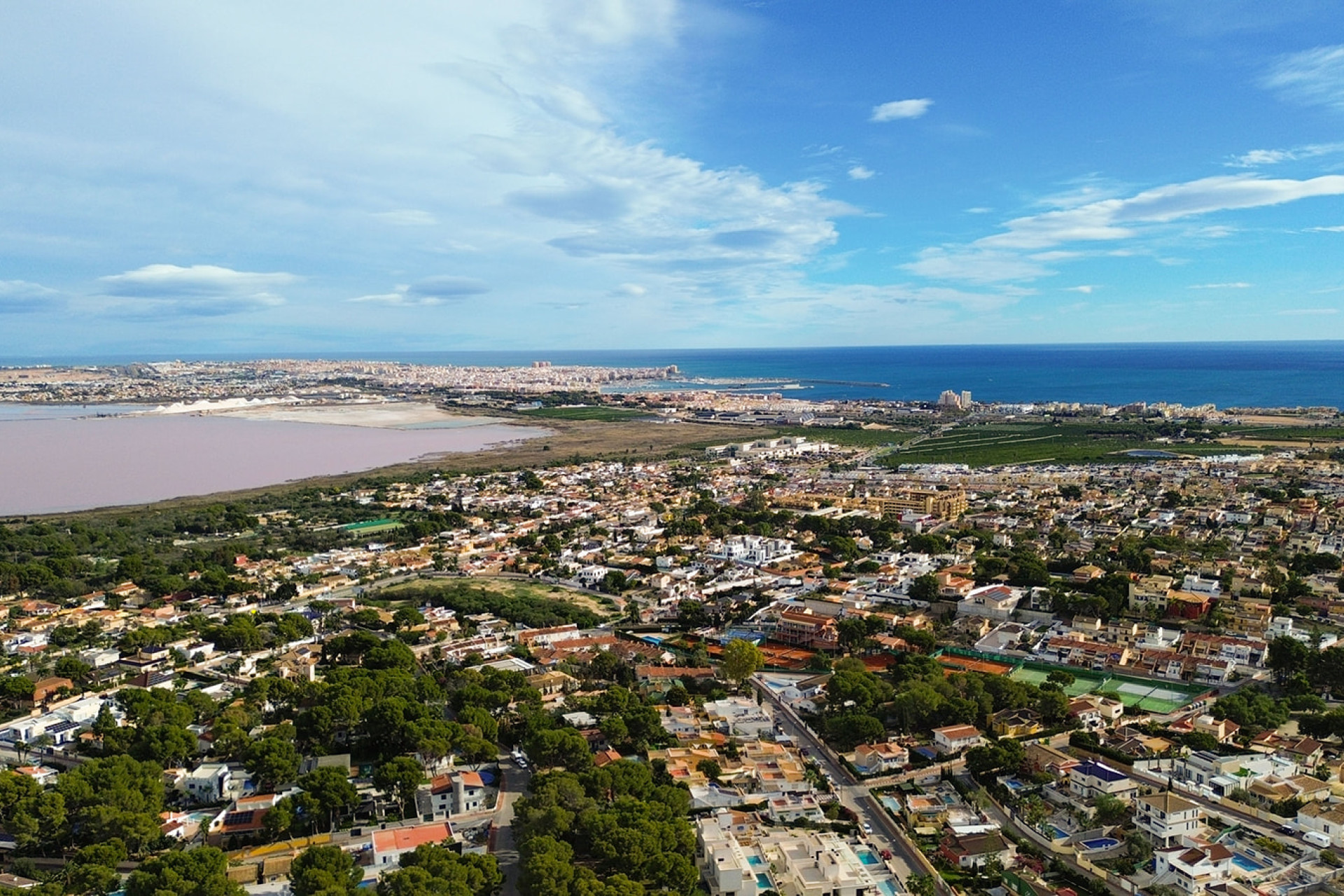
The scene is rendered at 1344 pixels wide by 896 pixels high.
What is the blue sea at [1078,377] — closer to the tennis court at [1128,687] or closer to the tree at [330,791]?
the tennis court at [1128,687]

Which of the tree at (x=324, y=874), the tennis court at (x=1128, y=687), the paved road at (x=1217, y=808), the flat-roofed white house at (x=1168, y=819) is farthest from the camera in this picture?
the tennis court at (x=1128, y=687)

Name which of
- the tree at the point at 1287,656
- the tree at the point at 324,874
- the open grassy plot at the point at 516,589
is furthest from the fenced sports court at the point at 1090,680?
the tree at the point at 324,874

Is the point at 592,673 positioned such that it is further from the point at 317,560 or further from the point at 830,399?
the point at 830,399

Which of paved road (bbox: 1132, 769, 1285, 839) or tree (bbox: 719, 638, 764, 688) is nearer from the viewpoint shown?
paved road (bbox: 1132, 769, 1285, 839)

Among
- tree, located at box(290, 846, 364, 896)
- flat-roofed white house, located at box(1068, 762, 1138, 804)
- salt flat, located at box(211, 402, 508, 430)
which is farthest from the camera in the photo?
salt flat, located at box(211, 402, 508, 430)

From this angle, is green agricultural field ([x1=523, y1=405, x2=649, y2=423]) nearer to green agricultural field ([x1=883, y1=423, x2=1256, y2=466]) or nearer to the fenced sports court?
green agricultural field ([x1=883, y1=423, x2=1256, y2=466])

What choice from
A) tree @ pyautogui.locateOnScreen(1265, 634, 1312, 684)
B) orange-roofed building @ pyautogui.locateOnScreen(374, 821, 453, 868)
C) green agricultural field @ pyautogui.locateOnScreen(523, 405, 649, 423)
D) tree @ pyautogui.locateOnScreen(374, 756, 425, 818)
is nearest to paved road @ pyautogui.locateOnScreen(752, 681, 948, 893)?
orange-roofed building @ pyautogui.locateOnScreen(374, 821, 453, 868)
